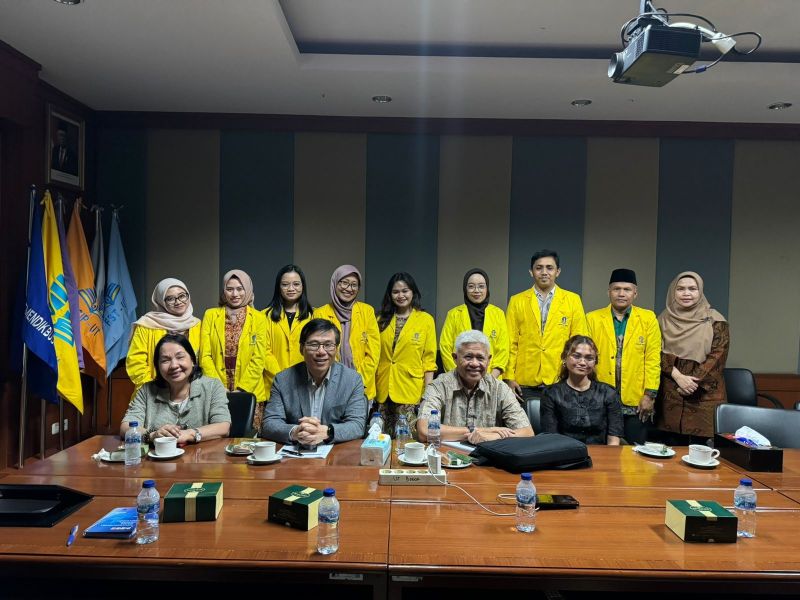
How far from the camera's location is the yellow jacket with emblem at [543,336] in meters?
4.26

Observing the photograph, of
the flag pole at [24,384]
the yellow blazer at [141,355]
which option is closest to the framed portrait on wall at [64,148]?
the flag pole at [24,384]

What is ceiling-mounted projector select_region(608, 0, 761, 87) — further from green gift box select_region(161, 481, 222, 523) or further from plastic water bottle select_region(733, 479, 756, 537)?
green gift box select_region(161, 481, 222, 523)

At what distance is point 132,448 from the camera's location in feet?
7.43

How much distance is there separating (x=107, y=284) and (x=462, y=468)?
362cm

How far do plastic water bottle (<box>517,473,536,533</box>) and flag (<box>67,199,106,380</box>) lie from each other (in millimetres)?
3654

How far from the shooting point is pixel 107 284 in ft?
15.6

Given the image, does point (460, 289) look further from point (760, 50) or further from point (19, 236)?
point (19, 236)

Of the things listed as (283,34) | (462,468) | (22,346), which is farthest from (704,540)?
(22,346)

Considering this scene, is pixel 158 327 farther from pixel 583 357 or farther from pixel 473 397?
pixel 583 357

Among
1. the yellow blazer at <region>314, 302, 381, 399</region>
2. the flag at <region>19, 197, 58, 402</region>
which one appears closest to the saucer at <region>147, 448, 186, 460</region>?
the yellow blazer at <region>314, 302, 381, 399</region>

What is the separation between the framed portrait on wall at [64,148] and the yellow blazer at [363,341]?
222 centimetres

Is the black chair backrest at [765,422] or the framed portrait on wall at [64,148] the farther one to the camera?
the framed portrait on wall at [64,148]

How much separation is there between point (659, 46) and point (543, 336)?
243 centimetres

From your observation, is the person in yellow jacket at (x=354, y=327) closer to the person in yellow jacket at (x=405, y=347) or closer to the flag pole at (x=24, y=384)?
the person in yellow jacket at (x=405, y=347)
